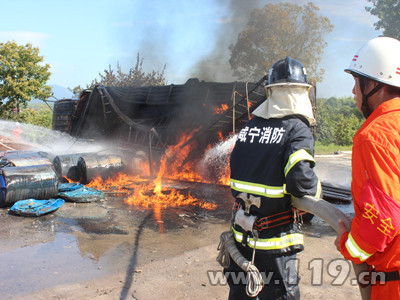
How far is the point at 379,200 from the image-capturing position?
132 cm

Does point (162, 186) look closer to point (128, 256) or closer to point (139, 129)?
point (139, 129)

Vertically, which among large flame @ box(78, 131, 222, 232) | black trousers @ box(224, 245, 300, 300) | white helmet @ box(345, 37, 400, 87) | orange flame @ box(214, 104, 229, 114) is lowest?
large flame @ box(78, 131, 222, 232)

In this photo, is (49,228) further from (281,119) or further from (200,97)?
(200,97)

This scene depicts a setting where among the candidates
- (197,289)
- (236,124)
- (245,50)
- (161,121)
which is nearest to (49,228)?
(197,289)

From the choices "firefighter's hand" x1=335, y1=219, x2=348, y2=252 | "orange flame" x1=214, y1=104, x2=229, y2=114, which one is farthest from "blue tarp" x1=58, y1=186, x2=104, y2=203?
"firefighter's hand" x1=335, y1=219, x2=348, y2=252

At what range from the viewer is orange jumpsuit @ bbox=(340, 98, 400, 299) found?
132 centimetres

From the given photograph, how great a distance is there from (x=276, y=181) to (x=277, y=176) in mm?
34

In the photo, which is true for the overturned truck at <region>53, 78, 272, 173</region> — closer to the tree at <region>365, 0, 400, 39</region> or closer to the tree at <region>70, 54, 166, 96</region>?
the tree at <region>70, 54, 166, 96</region>

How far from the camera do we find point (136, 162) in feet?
31.5

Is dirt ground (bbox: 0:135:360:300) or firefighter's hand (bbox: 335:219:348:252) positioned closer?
firefighter's hand (bbox: 335:219:348:252)

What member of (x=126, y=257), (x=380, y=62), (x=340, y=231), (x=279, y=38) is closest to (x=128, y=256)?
(x=126, y=257)

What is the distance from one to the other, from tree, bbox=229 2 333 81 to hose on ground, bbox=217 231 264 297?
21674 millimetres

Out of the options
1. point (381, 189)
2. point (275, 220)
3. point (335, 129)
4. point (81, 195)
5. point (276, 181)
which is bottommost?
point (81, 195)

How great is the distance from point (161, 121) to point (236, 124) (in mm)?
3705
